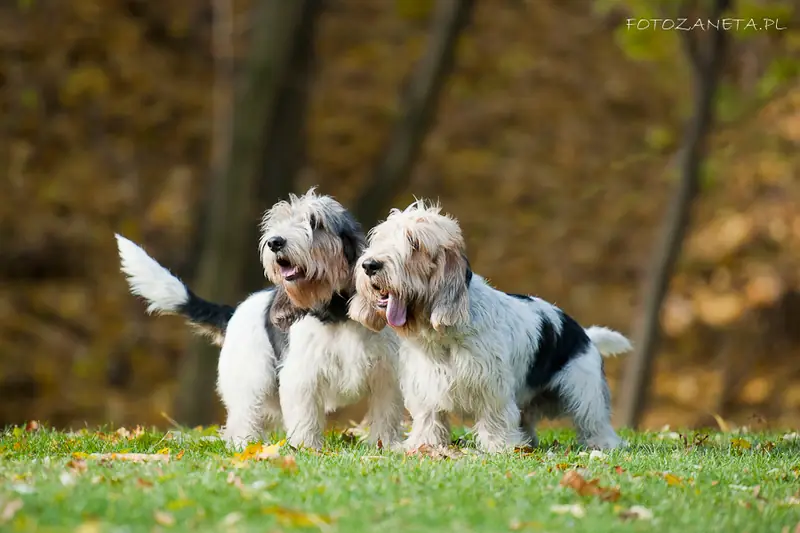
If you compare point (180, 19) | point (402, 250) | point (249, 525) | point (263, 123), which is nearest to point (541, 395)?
point (402, 250)

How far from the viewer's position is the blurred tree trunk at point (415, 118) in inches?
557

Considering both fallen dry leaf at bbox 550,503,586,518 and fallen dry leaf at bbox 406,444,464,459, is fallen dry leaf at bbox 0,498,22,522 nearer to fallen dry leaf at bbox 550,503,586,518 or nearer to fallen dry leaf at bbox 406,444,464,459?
fallen dry leaf at bbox 550,503,586,518

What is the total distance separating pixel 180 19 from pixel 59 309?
15.7 ft

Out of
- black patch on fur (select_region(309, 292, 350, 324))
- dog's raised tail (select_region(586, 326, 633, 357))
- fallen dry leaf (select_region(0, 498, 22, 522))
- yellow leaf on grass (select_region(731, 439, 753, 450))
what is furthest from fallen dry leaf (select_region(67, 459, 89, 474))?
yellow leaf on grass (select_region(731, 439, 753, 450))

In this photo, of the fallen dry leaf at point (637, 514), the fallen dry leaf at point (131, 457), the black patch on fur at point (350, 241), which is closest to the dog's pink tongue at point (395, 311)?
the black patch on fur at point (350, 241)

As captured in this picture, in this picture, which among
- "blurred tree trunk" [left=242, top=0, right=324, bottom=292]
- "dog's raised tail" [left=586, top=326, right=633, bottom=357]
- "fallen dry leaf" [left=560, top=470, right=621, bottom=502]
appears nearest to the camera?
"fallen dry leaf" [left=560, top=470, right=621, bottom=502]

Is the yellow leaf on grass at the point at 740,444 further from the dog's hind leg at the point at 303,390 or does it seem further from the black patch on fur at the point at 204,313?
the black patch on fur at the point at 204,313

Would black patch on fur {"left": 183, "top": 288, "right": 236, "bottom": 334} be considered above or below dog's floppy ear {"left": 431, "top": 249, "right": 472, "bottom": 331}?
below

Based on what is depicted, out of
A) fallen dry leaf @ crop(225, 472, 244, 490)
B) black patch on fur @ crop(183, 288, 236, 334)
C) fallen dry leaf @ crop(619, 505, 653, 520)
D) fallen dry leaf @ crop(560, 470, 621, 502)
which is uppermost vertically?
black patch on fur @ crop(183, 288, 236, 334)

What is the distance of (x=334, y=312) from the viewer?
7730 millimetres

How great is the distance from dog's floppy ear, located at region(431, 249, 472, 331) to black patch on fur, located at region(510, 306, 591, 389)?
0.83 m

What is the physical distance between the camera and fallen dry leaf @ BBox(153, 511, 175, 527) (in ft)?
16.6

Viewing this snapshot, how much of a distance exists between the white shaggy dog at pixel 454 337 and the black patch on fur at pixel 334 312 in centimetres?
36

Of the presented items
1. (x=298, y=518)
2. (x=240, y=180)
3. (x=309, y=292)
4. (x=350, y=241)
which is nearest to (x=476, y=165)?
(x=240, y=180)
